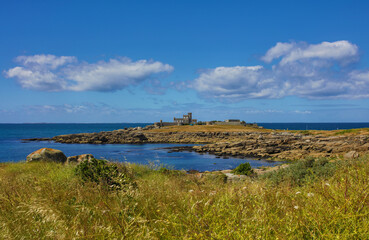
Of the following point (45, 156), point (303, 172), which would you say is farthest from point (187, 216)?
point (45, 156)

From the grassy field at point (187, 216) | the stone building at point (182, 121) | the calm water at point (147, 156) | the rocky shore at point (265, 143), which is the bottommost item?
the calm water at point (147, 156)

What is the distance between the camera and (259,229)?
3207mm

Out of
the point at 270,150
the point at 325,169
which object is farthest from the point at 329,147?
the point at 325,169

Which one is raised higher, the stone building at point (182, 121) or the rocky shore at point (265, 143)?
the stone building at point (182, 121)

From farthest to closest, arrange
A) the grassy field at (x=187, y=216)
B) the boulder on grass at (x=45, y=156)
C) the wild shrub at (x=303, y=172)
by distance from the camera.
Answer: the boulder on grass at (x=45, y=156) → the wild shrub at (x=303, y=172) → the grassy field at (x=187, y=216)

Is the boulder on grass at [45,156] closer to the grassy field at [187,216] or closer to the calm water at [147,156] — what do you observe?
the calm water at [147,156]

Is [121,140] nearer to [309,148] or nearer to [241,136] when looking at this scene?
[241,136]

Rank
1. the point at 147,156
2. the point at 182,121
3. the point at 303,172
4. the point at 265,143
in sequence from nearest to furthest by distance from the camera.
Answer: the point at 303,172 → the point at 147,156 → the point at 265,143 → the point at 182,121

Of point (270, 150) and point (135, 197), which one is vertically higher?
point (135, 197)

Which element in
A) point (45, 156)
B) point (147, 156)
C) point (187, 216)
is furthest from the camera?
point (147, 156)

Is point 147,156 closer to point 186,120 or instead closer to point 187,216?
point 187,216

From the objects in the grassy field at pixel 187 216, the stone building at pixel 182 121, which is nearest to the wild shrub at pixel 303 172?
the grassy field at pixel 187 216

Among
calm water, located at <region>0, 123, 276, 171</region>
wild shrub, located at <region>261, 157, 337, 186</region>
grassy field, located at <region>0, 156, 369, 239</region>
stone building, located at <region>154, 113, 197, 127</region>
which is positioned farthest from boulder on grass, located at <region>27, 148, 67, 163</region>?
stone building, located at <region>154, 113, 197, 127</region>

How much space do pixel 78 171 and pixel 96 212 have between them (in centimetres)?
552
